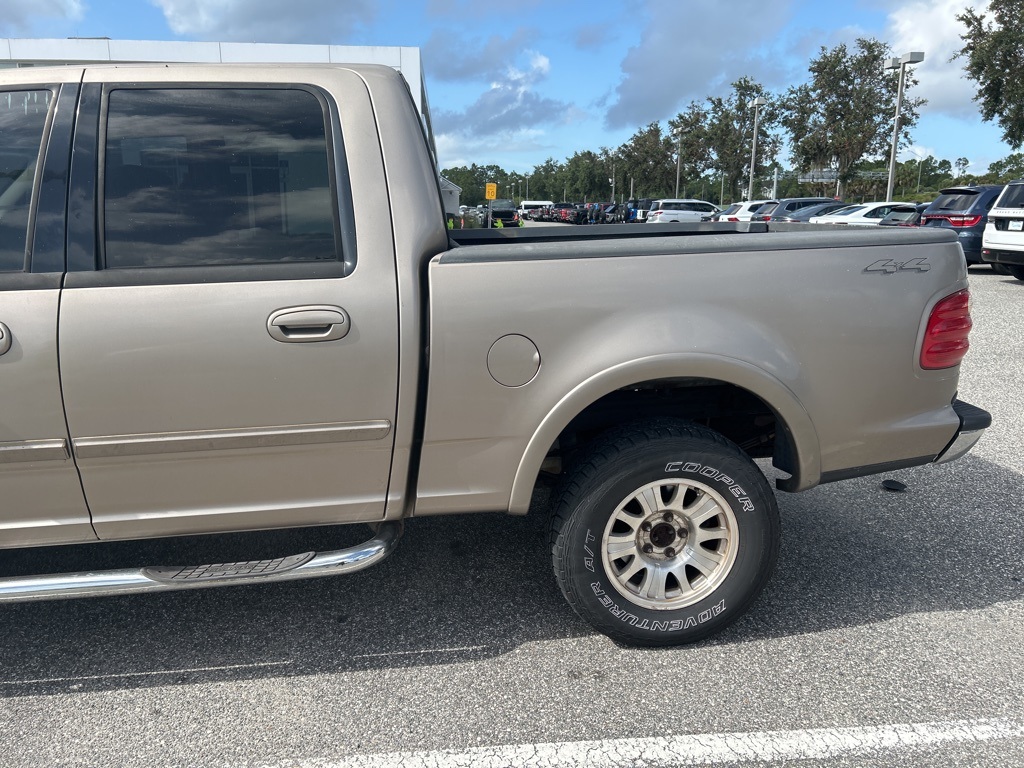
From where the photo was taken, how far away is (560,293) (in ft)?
8.48

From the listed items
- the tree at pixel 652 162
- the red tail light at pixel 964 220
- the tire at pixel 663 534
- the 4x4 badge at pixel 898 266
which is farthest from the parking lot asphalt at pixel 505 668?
the tree at pixel 652 162

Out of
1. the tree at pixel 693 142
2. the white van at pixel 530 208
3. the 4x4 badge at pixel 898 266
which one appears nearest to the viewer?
the 4x4 badge at pixel 898 266

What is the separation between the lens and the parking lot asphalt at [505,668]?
96.1 inches

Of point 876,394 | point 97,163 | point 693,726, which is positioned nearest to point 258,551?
point 97,163

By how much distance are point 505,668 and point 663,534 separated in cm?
76

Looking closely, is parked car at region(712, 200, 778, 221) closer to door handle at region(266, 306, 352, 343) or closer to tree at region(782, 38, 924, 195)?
tree at region(782, 38, 924, 195)

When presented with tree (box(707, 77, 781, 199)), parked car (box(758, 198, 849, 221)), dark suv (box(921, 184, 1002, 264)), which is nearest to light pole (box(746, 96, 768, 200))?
tree (box(707, 77, 781, 199))

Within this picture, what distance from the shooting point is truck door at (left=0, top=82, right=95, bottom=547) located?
237 centimetres

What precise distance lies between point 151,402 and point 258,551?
55.2 inches

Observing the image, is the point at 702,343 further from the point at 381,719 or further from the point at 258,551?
the point at 258,551

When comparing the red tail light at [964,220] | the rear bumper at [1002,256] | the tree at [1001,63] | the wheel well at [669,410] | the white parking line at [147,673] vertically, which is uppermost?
the tree at [1001,63]

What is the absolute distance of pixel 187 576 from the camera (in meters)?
2.60

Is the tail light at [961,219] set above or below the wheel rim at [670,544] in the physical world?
above

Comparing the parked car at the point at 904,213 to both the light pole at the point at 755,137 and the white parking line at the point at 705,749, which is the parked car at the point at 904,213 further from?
the light pole at the point at 755,137
